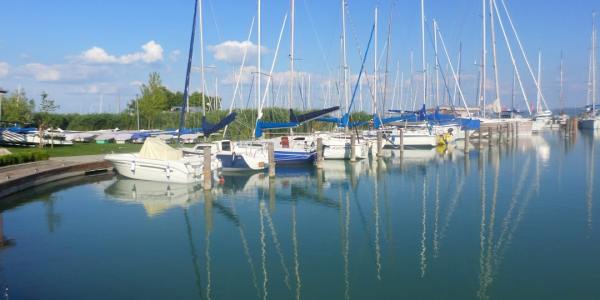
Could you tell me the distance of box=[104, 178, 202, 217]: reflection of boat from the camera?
2244 cm

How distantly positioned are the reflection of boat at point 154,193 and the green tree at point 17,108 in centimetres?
→ 2915

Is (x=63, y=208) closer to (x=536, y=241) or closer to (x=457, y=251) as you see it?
(x=457, y=251)

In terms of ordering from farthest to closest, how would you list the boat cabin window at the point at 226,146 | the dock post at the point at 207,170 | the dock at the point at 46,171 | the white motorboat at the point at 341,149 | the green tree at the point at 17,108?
the green tree at the point at 17,108
the white motorboat at the point at 341,149
the boat cabin window at the point at 226,146
the dock post at the point at 207,170
the dock at the point at 46,171

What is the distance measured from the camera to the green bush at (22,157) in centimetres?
2667

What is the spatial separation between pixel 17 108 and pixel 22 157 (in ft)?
92.5

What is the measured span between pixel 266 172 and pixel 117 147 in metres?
16.3

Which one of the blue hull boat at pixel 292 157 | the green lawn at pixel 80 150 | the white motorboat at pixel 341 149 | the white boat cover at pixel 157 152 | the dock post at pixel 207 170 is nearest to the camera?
the dock post at pixel 207 170

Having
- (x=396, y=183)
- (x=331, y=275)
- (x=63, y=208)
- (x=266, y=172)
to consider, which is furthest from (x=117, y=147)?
(x=331, y=275)

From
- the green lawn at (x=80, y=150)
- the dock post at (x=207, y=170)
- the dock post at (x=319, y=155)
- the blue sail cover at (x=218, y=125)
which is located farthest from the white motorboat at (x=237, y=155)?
the green lawn at (x=80, y=150)

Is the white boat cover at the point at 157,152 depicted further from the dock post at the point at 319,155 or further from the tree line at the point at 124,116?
the tree line at the point at 124,116

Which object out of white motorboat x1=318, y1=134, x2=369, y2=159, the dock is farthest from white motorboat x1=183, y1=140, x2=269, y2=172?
white motorboat x1=318, y1=134, x2=369, y2=159

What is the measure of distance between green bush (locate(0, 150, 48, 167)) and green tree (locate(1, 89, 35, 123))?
24.0 meters

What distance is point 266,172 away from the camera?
108ft

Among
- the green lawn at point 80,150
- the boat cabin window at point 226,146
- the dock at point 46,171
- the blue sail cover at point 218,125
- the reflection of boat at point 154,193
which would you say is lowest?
the reflection of boat at point 154,193
